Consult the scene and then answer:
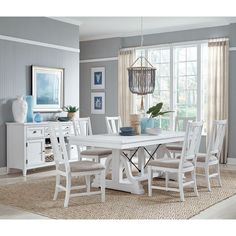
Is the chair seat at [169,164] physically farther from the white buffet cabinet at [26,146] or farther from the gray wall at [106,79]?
the gray wall at [106,79]

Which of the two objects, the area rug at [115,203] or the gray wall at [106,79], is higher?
the gray wall at [106,79]

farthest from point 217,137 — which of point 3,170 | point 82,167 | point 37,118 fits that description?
point 3,170

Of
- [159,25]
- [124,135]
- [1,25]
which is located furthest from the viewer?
[159,25]

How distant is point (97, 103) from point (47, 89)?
8.16 ft

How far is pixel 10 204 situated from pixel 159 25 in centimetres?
512

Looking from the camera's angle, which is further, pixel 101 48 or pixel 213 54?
pixel 101 48

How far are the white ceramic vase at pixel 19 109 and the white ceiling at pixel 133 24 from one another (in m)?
1.86

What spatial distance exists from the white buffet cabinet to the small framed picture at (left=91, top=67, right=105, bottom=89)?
3.10m

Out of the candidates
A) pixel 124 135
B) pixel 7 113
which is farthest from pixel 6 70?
pixel 124 135

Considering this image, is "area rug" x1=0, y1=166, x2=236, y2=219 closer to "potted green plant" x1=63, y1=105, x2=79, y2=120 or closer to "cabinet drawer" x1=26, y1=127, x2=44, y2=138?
"cabinet drawer" x1=26, y1=127, x2=44, y2=138

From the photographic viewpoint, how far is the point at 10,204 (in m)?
4.55

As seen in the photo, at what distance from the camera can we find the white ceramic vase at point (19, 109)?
21.1ft

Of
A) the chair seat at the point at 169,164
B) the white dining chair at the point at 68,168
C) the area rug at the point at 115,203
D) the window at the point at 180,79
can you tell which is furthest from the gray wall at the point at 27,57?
the chair seat at the point at 169,164

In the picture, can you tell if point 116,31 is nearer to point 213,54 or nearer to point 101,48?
point 101,48
